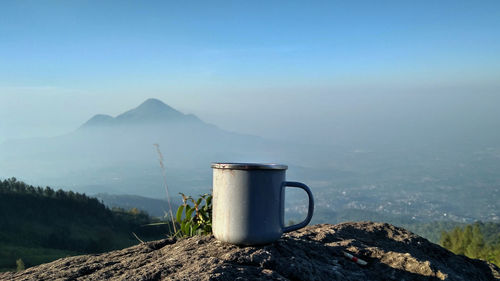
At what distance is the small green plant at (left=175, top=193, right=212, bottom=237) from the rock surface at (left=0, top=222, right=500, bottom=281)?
33 cm

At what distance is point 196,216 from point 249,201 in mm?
1408

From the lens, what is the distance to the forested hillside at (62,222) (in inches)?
1719

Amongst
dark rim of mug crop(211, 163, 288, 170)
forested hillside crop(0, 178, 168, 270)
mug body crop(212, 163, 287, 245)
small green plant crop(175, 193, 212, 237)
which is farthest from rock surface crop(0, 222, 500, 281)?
forested hillside crop(0, 178, 168, 270)

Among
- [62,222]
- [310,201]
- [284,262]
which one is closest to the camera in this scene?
[284,262]

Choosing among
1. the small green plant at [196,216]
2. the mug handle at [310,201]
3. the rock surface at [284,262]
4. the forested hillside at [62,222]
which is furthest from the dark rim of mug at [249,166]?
the forested hillside at [62,222]

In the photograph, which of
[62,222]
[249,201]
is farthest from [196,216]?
[62,222]

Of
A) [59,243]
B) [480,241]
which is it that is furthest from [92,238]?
[480,241]

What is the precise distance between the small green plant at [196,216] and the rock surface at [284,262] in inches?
12.8

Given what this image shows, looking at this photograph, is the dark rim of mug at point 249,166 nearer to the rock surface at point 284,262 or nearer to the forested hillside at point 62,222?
the rock surface at point 284,262

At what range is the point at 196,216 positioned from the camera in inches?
155

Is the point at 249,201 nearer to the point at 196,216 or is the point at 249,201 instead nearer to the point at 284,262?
the point at 284,262

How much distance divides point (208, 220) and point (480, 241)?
31836 millimetres

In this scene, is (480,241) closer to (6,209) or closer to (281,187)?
(281,187)

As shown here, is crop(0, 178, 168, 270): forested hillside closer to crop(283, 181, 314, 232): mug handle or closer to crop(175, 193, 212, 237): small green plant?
crop(175, 193, 212, 237): small green plant
